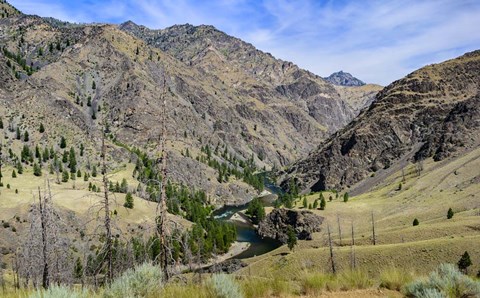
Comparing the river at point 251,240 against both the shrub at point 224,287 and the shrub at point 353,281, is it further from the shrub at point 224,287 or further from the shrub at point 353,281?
the shrub at point 224,287

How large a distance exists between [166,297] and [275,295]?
3607mm

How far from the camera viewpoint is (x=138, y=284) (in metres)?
11.8

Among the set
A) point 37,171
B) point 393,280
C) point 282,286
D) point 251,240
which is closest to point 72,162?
point 37,171

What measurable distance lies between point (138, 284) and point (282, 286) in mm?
4421

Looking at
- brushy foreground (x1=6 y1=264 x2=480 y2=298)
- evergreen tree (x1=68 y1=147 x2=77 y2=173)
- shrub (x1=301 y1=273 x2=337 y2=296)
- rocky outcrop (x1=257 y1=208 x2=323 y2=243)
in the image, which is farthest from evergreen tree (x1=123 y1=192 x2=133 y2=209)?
shrub (x1=301 y1=273 x2=337 y2=296)

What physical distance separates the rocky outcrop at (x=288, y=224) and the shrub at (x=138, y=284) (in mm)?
114899

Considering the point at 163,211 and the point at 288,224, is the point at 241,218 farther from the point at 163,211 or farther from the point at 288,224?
the point at 163,211

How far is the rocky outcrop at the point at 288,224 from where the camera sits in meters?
128

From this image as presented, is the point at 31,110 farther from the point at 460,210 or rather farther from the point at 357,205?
the point at 460,210

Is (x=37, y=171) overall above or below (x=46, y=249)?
above

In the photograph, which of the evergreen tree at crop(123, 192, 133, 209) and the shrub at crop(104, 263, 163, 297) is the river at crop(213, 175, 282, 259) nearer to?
the evergreen tree at crop(123, 192, 133, 209)

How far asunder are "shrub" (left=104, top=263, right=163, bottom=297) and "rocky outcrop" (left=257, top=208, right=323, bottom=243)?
11490cm

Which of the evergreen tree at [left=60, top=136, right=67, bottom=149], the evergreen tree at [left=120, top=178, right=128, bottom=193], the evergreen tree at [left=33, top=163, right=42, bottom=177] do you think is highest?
the evergreen tree at [left=60, top=136, right=67, bottom=149]

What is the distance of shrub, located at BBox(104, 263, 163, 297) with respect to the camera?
1098 centimetres
